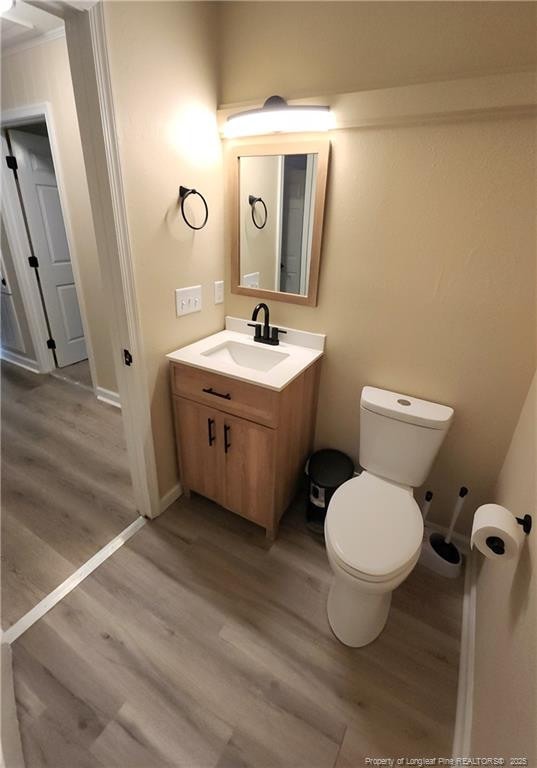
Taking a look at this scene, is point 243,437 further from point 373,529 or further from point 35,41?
point 35,41

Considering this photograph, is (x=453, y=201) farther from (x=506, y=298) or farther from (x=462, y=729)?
(x=462, y=729)

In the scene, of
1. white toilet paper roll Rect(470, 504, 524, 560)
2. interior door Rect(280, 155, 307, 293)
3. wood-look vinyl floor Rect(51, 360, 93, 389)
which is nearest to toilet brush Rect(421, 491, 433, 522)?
white toilet paper roll Rect(470, 504, 524, 560)

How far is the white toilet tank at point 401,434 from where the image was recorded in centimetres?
149

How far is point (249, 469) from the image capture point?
5.37 feet

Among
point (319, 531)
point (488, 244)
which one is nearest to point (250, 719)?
point (319, 531)

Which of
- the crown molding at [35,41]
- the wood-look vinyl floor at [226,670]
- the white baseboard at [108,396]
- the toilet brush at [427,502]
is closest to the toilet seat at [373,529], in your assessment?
the toilet brush at [427,502]

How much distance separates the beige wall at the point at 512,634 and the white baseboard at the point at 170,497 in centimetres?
151

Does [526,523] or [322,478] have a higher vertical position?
[526,523]

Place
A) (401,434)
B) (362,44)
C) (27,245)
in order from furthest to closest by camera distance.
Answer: (27,245) < (401,434) < (362,44)

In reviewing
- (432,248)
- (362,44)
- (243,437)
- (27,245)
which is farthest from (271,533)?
(27,245)

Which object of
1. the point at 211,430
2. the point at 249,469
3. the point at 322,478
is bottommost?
the point at 322,478

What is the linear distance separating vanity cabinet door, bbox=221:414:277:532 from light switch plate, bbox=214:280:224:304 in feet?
2.32

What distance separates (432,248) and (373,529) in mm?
1132

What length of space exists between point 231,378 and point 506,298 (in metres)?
1.13
